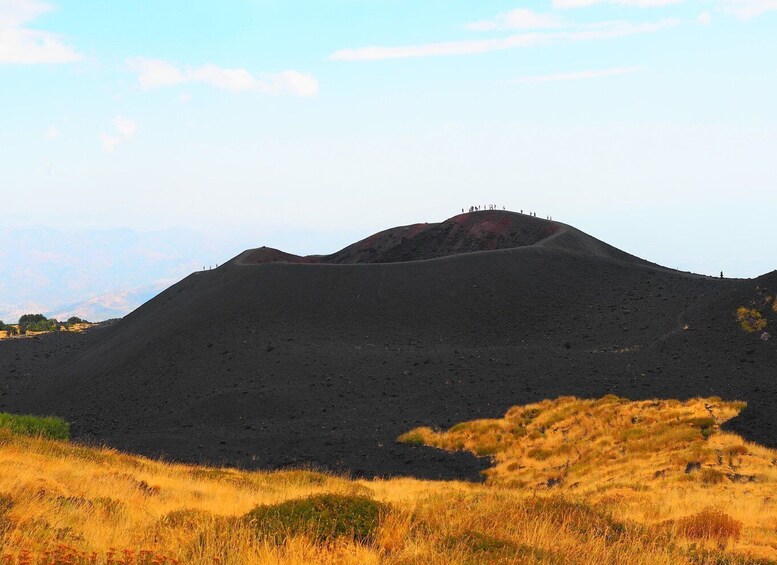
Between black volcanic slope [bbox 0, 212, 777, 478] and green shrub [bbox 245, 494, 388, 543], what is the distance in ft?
50.2

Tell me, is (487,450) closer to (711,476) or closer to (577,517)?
(711,476)

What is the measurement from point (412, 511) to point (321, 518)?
2130 millimetres

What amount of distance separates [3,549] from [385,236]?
68.1 metres

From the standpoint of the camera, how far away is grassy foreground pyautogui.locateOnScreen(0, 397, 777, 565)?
8.67m

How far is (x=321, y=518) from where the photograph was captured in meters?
10.7

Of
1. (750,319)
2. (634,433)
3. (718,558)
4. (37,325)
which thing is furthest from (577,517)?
(37,325)

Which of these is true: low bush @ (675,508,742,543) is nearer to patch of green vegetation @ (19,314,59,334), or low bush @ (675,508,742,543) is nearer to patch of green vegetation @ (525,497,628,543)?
patch of green vegetation @ (525,497,628,543)

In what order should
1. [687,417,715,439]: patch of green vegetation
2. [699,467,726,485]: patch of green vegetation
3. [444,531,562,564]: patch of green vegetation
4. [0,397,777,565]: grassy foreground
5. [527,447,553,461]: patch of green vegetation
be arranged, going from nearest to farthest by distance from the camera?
1. [444,531,562,564]: patch of green vegetation
2. [0,397,777,565]: grassy foreground
3. [699,467,726,485]: patch of green vegetation
4. [687,417,715,439]: patch of green vegetation
5. [527,447,553,461]: patch of green vegetation

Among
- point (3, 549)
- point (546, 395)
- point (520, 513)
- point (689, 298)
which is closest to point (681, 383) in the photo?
point (546, 395)

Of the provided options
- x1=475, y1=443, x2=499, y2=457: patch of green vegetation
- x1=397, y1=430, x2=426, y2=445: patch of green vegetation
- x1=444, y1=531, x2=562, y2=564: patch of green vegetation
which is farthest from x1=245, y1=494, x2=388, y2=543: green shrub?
x1=397, y1=430, x2=426, y2=445: patch of green vegetation

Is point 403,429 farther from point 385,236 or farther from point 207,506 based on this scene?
point 385,236

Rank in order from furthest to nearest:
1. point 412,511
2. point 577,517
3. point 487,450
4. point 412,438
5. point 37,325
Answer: point 37,325, point 412,438, point 487,450, point 577,517, point 412,511

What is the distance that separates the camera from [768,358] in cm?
3578

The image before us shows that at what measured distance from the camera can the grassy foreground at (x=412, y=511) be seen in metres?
8.67
